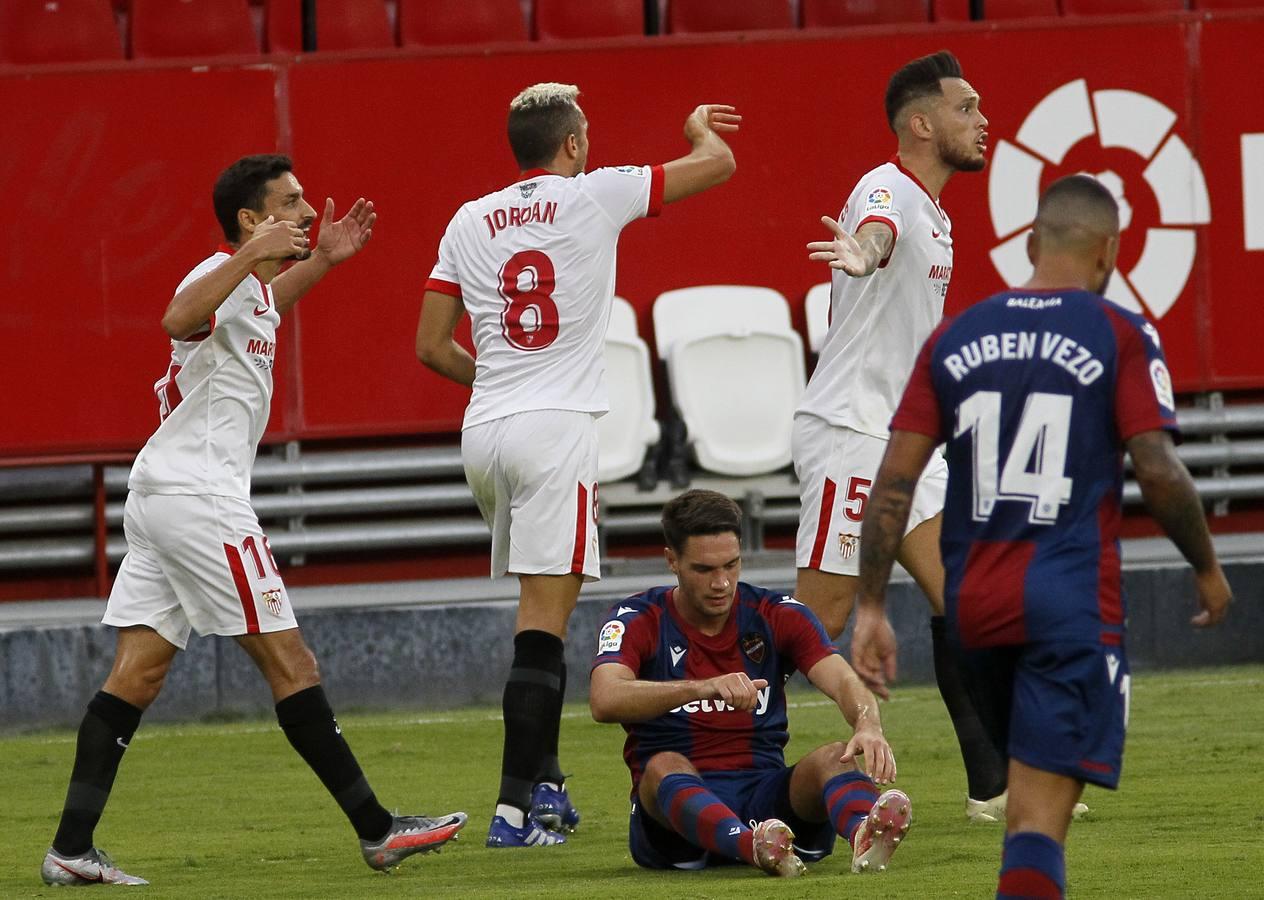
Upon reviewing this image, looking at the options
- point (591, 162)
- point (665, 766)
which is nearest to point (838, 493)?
point (665, 766)

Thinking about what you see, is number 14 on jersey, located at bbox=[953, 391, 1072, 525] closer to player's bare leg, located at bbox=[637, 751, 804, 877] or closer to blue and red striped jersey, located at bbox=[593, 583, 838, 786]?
player's bare leg, located at bbox=[637, 751, 804, 877]

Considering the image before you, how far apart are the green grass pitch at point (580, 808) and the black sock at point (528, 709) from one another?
21 cm

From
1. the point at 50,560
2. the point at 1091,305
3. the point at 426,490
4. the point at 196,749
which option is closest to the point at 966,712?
the point at 1091,305

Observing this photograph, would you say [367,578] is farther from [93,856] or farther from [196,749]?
[93,856]

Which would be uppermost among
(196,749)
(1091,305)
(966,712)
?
(1091,305)

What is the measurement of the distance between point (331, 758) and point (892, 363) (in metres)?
2.10

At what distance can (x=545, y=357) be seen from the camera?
643 cm

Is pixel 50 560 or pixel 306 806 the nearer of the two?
pixel 306 806

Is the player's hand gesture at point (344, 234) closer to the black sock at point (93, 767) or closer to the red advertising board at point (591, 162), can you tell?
the black sock at point (93, 767)

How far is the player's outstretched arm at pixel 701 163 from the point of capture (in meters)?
6.34

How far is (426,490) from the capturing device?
37.1 ft

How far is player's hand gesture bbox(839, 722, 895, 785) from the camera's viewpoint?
484cm

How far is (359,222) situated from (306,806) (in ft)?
7.01

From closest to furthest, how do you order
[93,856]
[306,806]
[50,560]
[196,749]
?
[93,856]
[306,806]
[196,749]
[50,560]
